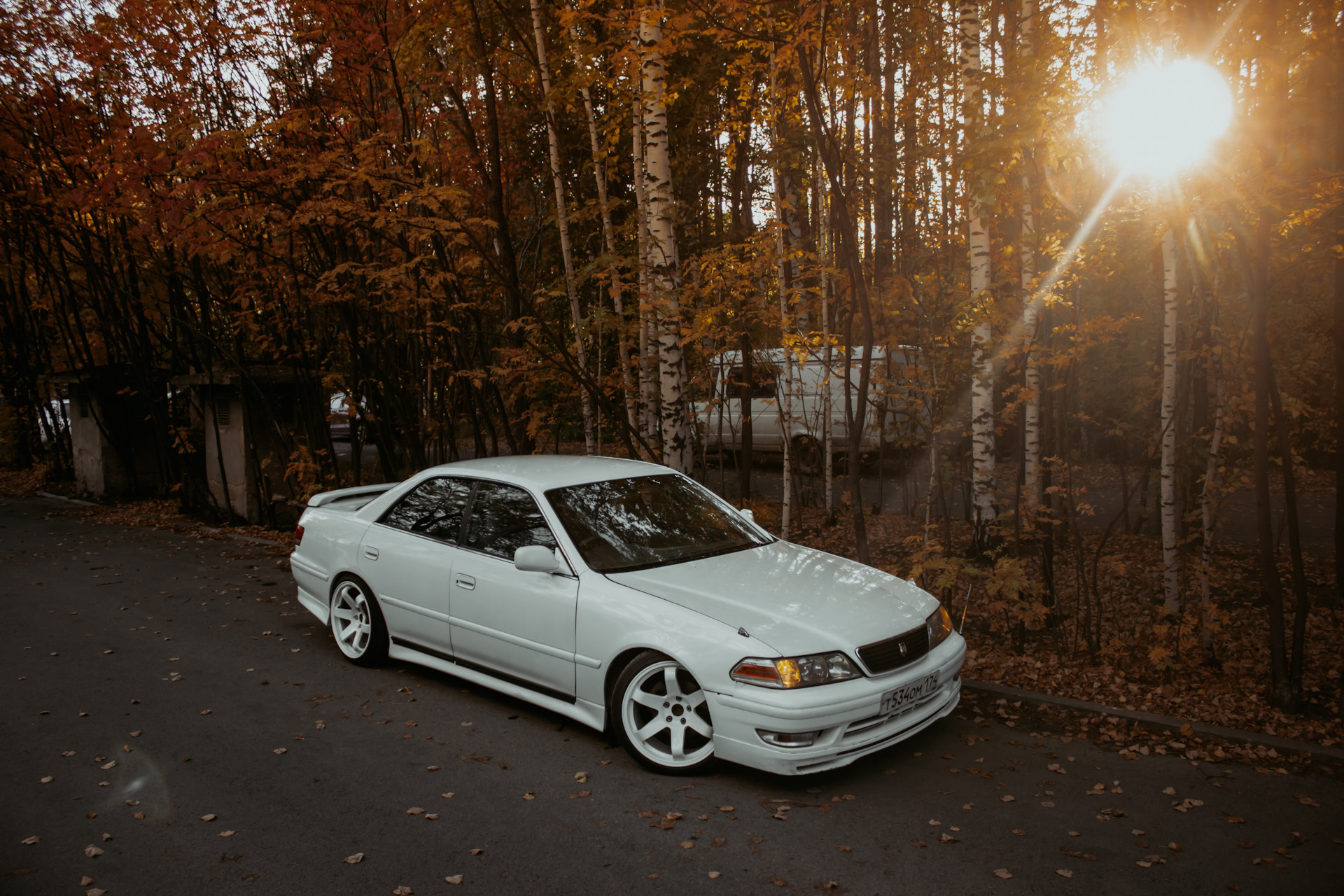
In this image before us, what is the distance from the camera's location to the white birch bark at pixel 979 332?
6.85m

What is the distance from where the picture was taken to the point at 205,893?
3.26 metres

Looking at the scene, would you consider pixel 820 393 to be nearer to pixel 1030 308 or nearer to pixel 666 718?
pixel 1030 308

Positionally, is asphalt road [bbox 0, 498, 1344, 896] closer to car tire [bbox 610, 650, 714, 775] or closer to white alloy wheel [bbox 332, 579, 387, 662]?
car tire [bbox 610, 650, 714, 775]

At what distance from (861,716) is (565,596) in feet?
5.50

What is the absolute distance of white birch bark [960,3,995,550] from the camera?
6.85 meters

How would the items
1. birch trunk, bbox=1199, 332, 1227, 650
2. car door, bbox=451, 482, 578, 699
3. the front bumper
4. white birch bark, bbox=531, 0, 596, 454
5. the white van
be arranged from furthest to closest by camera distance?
white birch bark, bbox=531, 0, 596, 454 → the white van → birch trunk, bbox=1199, 332, 1227, 650 → car door, bbox=451, 482, 578, 699 → the front bumper

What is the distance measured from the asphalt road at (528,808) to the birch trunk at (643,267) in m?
4.07

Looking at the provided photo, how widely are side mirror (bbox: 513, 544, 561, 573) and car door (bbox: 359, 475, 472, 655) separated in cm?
88

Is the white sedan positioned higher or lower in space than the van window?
lower

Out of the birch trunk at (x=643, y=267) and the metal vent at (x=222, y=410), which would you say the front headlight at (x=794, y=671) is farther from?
the metal vent at (x=222, y=410)

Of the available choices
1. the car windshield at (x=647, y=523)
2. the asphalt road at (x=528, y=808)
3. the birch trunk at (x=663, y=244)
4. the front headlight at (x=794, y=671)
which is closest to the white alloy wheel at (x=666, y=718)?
the asphalt road at (x=528, y=808)

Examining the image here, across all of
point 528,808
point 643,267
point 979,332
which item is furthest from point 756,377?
point 528,808

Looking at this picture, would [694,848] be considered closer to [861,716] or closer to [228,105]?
[861,716]

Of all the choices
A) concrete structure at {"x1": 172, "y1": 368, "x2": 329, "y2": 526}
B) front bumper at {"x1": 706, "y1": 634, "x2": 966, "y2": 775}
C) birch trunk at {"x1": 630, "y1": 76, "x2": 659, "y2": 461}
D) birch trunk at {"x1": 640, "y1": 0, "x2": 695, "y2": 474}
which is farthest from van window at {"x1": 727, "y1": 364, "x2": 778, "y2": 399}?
concrete structure at {"x1": 172, "y1": 368, "x2": 329, "y2": 526}
